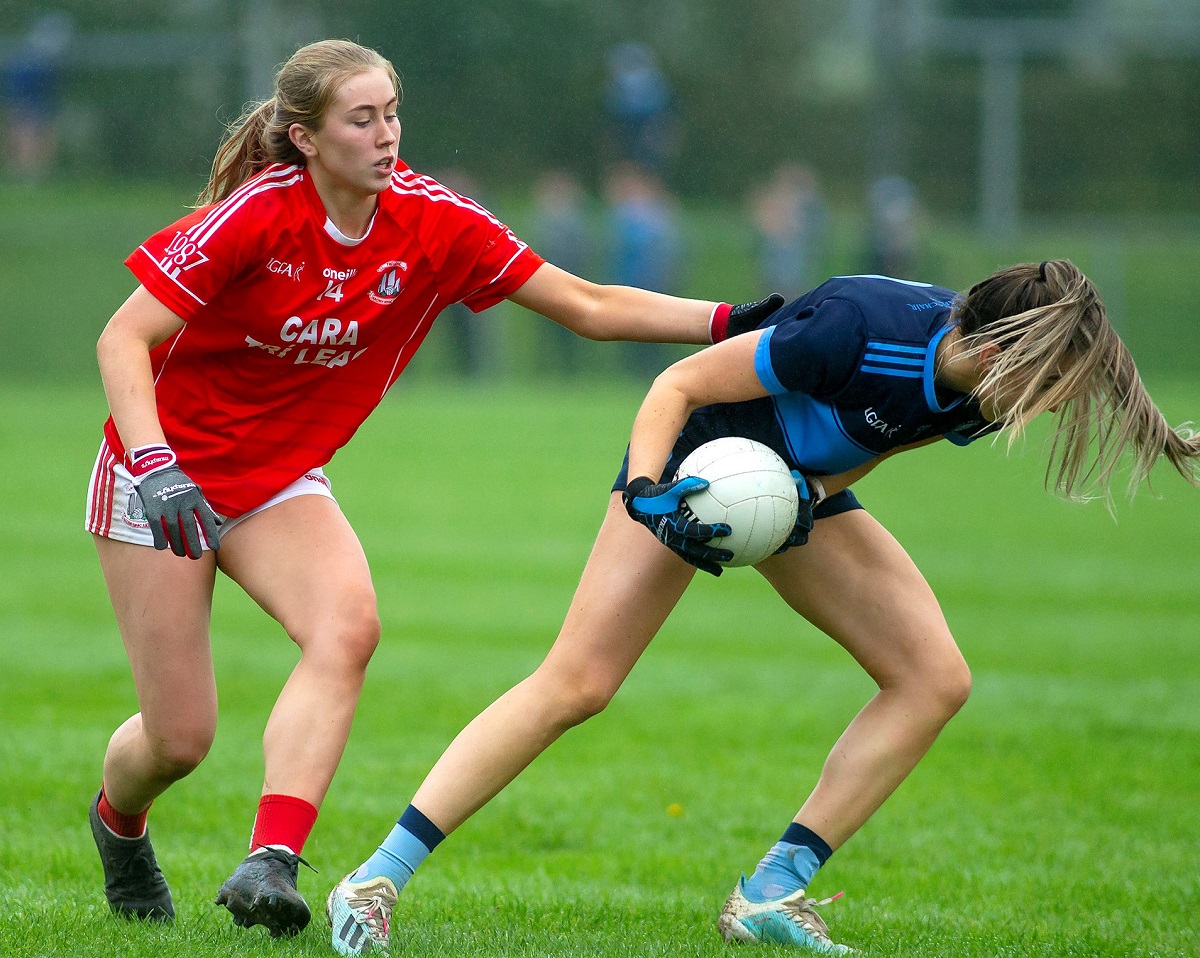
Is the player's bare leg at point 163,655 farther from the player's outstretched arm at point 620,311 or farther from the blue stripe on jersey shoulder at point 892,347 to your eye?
the blue stripe on jersey shoulder at point 892,347

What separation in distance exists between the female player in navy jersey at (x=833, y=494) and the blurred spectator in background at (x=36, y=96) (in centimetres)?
2162

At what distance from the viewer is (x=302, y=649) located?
393 cm

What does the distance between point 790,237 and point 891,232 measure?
1411mm

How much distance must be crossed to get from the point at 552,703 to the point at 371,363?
1.01 m

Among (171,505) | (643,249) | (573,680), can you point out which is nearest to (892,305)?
(573,680)

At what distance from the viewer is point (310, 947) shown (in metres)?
3.90

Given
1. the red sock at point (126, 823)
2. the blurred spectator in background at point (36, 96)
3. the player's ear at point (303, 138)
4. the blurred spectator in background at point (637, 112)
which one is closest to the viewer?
the player's ear at point (303, 138)

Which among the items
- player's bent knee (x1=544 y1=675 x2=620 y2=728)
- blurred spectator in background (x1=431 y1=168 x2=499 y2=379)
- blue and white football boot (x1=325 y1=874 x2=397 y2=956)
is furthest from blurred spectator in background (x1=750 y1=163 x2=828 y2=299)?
blue and white football boot (x1=325 y1=874 x2=397 y2=956)

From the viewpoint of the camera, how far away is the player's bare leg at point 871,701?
4.14 meters

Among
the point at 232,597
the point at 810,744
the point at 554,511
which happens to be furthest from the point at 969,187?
the point at 810,744

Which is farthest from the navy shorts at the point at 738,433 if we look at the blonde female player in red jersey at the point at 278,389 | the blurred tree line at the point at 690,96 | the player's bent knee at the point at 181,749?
the blurred tree line at the point at 690,96

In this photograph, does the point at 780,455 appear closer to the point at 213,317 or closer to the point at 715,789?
the point at 213,317

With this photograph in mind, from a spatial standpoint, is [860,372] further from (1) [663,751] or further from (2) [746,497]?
(1) [663,751]

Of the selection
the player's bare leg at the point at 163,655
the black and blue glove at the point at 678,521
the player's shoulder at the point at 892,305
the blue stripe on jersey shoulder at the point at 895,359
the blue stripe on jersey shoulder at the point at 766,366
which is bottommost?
the player's bare leg at the point at 163,655
